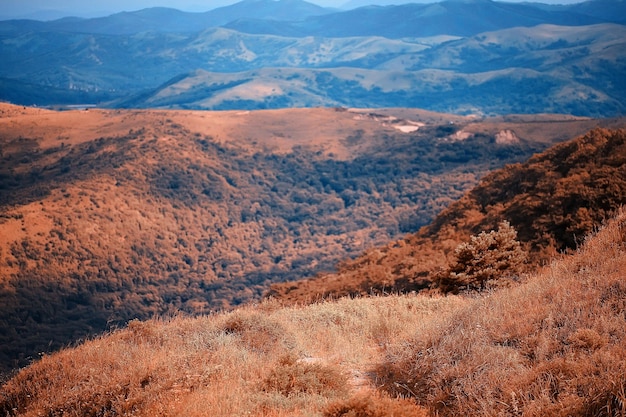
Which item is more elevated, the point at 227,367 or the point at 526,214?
the point at 227,367

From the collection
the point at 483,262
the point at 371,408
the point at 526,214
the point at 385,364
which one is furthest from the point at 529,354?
the point at 526,214

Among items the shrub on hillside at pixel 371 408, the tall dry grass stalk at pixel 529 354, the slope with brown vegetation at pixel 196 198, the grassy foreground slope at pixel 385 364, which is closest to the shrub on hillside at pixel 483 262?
the grassy foreground slope at pixel 385 364

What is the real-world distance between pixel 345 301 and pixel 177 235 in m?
51.8

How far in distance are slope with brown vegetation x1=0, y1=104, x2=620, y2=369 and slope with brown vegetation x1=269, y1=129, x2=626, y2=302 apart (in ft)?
48.6

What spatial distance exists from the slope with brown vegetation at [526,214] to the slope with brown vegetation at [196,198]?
48.6 ft

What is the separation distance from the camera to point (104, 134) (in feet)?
245

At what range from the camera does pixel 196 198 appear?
2768 inches

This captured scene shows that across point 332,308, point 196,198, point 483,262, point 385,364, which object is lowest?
point 196,198

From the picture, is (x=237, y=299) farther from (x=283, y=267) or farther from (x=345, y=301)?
(x=345, y=301)

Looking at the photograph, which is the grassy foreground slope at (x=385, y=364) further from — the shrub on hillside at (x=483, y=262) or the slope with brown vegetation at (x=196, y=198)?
the slope with brown vegetation at (x=196, y=198)

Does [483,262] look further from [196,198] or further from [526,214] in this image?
[196,198]

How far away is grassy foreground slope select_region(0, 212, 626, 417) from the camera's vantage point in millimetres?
5215

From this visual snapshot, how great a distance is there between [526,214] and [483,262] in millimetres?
4335

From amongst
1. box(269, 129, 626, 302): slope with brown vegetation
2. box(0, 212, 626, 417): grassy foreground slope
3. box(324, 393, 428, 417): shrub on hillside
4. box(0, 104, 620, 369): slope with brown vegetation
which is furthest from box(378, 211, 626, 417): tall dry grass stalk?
box(0, 104, 620, 369): slope with brown vegetation
